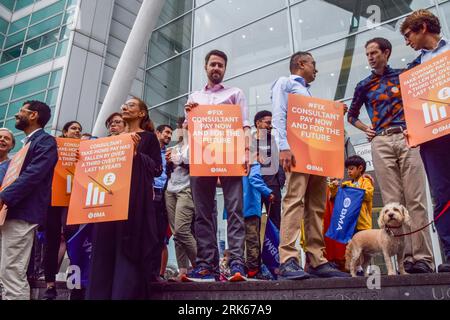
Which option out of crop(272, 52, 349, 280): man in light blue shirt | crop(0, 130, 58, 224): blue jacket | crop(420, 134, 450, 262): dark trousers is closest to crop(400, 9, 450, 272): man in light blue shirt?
crop(420, 134, 450, 262): dark trousers

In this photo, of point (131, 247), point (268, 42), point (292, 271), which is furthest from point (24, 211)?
point (268, 42)

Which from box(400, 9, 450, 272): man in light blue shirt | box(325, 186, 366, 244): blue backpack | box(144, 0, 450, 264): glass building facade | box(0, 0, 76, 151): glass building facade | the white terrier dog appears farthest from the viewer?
box(0, 0, 76, 151): glass building facade

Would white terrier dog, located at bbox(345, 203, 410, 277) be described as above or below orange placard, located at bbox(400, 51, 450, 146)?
below

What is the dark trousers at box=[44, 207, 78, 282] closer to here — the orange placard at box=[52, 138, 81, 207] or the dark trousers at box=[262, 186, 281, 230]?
the orange placard at box=[52, 138, 81, 207]

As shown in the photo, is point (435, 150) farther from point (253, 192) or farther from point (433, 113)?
point (253, 192)

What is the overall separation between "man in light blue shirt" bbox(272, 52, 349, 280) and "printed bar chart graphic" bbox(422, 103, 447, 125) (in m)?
0.94

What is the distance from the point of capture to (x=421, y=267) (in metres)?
2.93

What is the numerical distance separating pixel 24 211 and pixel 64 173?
821mm

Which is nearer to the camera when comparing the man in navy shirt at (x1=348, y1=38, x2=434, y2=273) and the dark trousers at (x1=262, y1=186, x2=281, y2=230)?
the man in navy shirt at (x1=348, y1=38, x2=434, y2=273)

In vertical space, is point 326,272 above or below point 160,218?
below

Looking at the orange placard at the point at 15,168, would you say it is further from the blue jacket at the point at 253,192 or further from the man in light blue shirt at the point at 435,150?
the man in light blue shirt at the point at 435,150

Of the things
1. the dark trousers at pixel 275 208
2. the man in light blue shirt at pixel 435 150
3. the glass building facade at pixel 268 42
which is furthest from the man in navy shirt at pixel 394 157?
the glass building facade at pixel 268 42

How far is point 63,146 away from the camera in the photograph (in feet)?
14.0

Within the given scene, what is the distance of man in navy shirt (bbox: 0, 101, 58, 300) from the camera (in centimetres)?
331
